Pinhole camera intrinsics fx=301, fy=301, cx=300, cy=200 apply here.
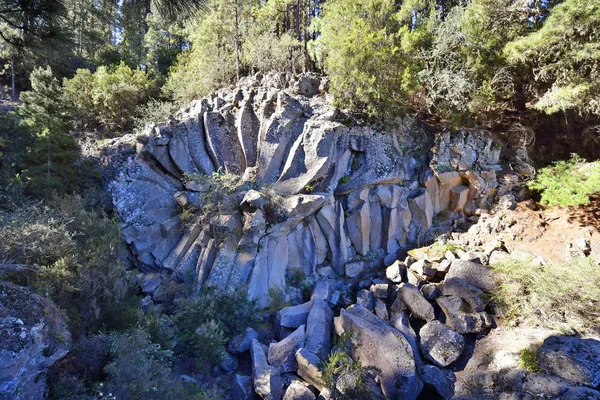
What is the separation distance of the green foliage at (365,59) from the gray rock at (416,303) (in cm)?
581

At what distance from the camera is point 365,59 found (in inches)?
388

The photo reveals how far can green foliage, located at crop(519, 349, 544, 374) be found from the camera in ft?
18.3

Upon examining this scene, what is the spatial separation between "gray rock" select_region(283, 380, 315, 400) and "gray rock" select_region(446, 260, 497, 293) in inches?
183

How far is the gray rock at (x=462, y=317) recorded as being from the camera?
6.79 metres

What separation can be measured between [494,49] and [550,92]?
229cm

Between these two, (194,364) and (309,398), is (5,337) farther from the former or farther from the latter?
(309,398)

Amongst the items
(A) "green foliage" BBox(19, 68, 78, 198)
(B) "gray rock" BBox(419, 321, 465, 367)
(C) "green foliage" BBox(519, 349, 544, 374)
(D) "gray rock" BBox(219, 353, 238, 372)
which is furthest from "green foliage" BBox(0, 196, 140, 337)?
(C) "green foliage" BBox(519, 349, 544, 374)

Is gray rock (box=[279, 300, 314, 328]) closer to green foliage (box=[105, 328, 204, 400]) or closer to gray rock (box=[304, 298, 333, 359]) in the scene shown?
gray rock (box=[304, 298, 333, 359])

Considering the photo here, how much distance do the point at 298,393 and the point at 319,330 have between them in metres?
1.53

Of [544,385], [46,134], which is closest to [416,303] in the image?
[544,385]

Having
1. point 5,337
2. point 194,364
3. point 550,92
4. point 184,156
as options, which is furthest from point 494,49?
point 5,337

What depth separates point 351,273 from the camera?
924 centimetres

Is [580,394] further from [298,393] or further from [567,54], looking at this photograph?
[567,54]

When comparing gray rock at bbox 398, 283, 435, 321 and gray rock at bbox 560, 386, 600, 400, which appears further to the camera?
gray rock at bbox 398, 283, 435, 321
